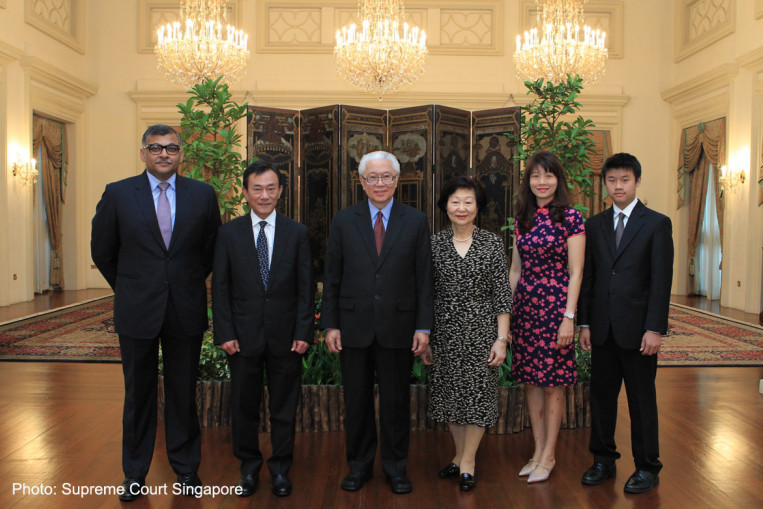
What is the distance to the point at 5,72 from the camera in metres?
10.2

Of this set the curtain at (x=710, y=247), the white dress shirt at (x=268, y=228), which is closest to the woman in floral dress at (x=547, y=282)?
the white dress shirt at (x=268, y=228)

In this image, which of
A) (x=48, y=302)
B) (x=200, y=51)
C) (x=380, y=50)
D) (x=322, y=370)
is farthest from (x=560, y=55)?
(x=48, y=302)

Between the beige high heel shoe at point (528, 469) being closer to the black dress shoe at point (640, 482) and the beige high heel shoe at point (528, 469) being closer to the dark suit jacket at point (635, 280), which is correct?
the black dress shoe at point (640, 482)

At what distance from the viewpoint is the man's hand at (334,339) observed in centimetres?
325

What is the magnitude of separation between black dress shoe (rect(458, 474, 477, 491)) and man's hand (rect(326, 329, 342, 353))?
928 millimetres

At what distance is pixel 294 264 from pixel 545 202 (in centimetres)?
132

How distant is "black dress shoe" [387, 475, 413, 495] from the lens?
10.8 feet

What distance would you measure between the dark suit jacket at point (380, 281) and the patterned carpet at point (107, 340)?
410 centimetres

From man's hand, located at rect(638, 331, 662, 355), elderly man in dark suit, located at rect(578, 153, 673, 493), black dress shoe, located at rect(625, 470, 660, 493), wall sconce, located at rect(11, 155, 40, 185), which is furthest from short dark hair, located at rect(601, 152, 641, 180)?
wall sconce, located at rect(11, 155, 40, 185)

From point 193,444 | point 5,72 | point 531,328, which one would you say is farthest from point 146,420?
point 5,72

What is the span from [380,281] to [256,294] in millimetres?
599

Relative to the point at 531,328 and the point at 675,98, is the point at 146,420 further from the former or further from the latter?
the point at 675,98

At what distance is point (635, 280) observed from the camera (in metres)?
3.26

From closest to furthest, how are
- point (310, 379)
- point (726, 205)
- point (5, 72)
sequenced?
1. point (310, 379)
2. point (5, 72)
3. point (726, 205)
